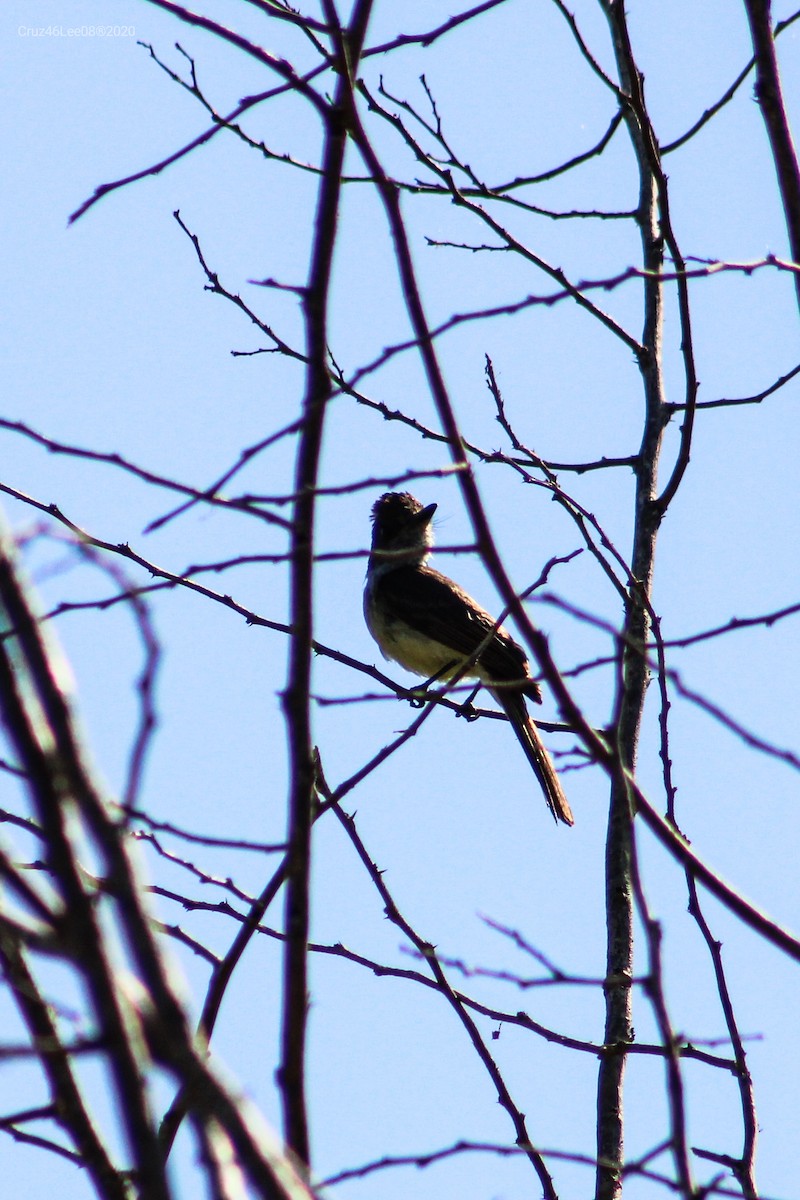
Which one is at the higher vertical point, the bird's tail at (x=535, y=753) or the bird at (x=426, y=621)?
the bird at (x=426, y=621)

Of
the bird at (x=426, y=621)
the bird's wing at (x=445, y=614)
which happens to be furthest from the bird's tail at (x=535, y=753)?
the bird's wing at (x=445, y=614)

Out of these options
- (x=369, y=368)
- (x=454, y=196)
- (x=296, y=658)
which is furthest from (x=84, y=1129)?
(x=454, y=196)

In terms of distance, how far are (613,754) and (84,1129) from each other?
87 centimetres

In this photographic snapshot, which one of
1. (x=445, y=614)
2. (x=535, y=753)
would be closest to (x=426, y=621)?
(x=445, y=614)

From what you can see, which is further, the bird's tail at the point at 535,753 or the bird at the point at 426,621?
the bird at the point at 426,621

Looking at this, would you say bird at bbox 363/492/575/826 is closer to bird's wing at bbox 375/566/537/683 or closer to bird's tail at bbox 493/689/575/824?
bird's wing at bbox 375/566/537/683

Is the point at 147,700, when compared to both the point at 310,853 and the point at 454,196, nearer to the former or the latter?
the point at 310,853

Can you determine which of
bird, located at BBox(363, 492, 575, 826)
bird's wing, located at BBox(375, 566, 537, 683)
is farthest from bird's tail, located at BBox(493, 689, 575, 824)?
bird's wing, located at BBox(375, 566, 537, 683)

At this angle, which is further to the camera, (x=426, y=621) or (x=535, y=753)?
(x=426, y=621)

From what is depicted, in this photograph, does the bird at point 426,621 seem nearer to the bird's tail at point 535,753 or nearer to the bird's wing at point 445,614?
the bird's wing at point 445,614

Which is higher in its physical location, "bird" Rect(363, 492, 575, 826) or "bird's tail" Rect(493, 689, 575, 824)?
"bird" Rect(363, 492, 575, 826)

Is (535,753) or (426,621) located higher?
(426,621)

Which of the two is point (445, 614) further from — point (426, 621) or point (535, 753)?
point (535, 753)

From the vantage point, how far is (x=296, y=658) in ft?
6.24
